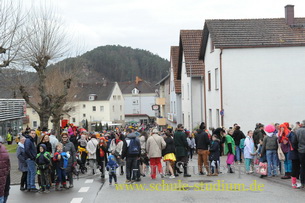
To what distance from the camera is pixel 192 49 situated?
4088 cm

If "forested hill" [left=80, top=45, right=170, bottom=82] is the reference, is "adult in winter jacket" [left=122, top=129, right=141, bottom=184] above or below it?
below

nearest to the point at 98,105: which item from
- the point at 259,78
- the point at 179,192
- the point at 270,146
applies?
the point at 259,78

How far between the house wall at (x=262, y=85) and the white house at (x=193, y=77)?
325 inches

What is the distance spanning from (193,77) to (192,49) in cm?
304

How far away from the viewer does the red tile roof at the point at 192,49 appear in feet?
128

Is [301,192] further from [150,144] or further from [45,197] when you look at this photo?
[45,197]

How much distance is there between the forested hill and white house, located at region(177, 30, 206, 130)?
373 ft

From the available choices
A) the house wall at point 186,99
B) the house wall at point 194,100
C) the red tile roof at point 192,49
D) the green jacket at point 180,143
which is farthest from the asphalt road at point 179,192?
the house wall at point 186,99

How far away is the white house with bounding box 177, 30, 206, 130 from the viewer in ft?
128

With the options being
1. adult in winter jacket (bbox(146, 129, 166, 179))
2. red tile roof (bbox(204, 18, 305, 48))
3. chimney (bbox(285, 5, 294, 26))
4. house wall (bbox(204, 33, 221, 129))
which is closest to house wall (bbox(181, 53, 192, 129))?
house wall (bbox(204, 33, 221, 129))

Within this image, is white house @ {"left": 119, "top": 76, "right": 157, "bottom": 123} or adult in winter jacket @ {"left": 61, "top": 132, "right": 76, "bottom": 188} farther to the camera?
white house @ {"left": 119, "top": 76, "right": 157, "bottom": 123}

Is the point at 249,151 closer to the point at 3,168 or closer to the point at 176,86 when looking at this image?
the point at 3,168

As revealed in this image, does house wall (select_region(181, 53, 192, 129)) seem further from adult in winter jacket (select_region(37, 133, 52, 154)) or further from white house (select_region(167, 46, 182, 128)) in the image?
adult in winter jacket (select_region(37, 133, 52, 154))

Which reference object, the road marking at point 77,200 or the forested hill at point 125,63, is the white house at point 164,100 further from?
the forested hill at point 125,63
